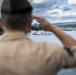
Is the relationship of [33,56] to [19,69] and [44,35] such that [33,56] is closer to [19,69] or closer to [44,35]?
[19,69]

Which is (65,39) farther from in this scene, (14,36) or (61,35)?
(14,36)

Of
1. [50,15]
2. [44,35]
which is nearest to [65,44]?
[44,35]

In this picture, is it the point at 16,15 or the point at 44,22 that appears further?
the point at 44,22

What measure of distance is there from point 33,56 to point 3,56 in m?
0.08

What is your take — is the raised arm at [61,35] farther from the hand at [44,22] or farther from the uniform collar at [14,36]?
the uniform collar at [14,36]

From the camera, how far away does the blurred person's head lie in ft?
3.14

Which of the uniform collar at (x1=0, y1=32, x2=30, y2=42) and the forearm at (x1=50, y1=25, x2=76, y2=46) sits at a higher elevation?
the uniform collar at (x1=0, y1=32, x2=30, y2=42)

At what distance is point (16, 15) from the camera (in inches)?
37.8

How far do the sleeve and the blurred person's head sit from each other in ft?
0.30

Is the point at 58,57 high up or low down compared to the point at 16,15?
down

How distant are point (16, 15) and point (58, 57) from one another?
171mm

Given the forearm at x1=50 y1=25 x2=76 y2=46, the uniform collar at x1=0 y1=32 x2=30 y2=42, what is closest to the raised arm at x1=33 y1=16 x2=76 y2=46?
the forearm at x1=50 y1=25 x2=76 y2=46

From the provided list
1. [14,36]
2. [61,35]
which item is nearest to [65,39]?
[61,35]

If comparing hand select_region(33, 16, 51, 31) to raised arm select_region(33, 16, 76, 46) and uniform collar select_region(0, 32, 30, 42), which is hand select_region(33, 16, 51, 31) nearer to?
raised arm select_region(33, 16, 76, 46)
